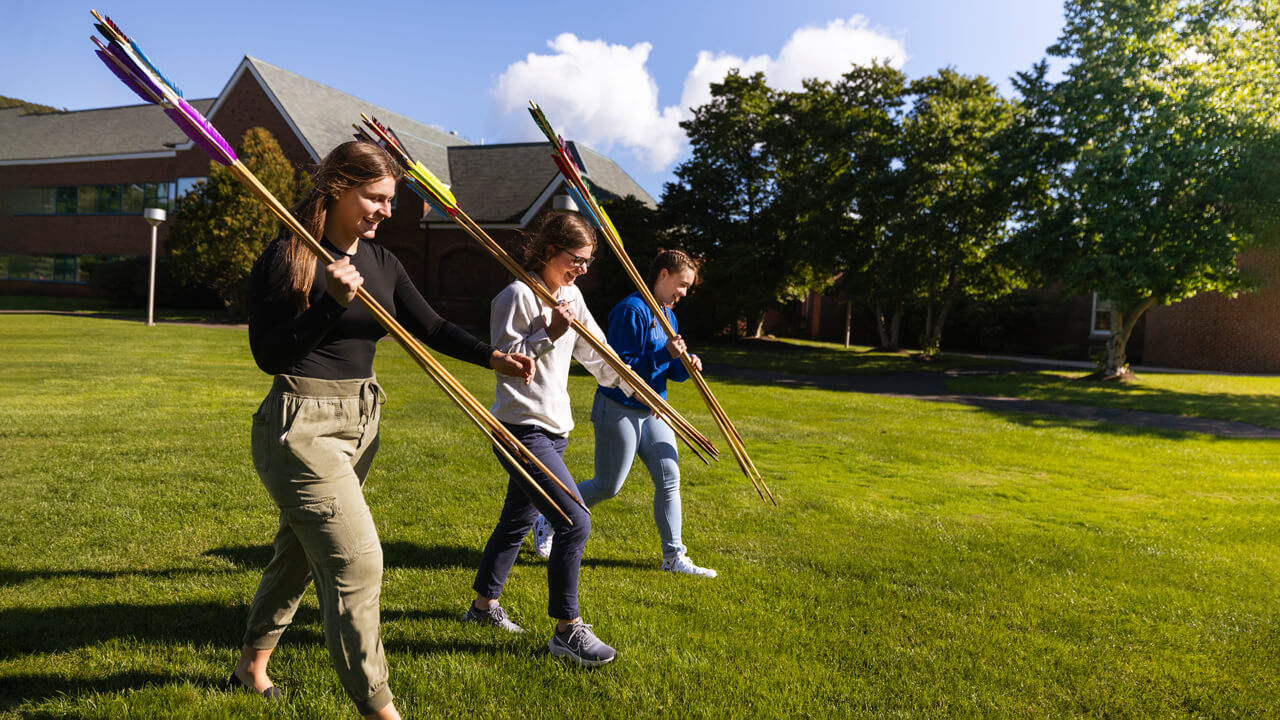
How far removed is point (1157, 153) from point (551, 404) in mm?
20776

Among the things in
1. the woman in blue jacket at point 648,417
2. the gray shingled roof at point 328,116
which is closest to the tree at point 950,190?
the gray shingled roof at point 328,116

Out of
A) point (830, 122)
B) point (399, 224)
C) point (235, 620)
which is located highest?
point (830, 122)

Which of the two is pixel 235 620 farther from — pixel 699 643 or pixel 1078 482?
pixel 1078 482

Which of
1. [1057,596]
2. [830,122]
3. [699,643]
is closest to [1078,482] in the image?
[1057,596]

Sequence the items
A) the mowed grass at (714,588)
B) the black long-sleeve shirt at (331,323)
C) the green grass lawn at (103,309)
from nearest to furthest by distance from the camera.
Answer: the black long-sleeve shirt at (331,323)
the mowed grass at (714,588)
the green grass lawn at (103,309)

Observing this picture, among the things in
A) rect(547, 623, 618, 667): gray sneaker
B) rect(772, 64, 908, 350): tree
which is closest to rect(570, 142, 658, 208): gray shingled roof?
rect(772, 64, 908, 350): tree

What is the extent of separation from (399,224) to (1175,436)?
97.9 ft

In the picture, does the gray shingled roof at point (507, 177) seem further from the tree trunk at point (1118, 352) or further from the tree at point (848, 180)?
the tree trunk at point (1118, 352)

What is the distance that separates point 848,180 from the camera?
26.4 m

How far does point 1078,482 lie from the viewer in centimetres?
803

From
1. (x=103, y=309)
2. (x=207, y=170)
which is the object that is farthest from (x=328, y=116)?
(x=103, y=309)

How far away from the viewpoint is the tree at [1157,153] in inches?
711

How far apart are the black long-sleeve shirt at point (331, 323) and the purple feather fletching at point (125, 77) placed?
0.52 m

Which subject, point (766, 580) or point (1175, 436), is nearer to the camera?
point (766, 580)
